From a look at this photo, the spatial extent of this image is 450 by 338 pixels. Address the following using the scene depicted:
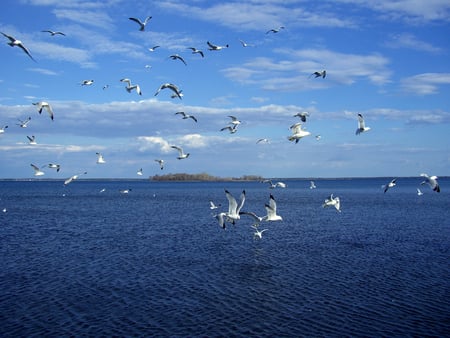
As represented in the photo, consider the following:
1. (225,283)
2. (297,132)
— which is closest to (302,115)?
(297,132)

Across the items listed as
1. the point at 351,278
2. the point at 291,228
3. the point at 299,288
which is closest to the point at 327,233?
the point at 291,228

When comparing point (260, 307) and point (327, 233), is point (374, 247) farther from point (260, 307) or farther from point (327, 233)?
point (260, 307)

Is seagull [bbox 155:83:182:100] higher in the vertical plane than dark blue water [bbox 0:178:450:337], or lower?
higher

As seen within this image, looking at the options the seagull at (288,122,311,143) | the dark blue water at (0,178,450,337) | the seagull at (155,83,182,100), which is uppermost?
the seagull at (155,83,182,100)


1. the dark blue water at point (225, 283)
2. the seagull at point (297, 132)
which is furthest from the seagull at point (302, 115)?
the dark blue water at point (225, 283)

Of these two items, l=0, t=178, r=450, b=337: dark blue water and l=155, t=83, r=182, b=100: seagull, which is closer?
l=0, t=178, r=450, b=337: dark blue water

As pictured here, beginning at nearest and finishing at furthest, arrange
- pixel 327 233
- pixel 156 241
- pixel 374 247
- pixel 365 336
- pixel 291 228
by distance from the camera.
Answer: pixel 365 336 < pixel 374 247 < pixel 156 241 < pixel 327 233 < pixel 291 228

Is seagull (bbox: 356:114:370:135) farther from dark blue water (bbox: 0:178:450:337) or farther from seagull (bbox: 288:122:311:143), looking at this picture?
dark blue water (bbox: 0:178:450:337)

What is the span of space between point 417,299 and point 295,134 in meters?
9.83

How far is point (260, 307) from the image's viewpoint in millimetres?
19922

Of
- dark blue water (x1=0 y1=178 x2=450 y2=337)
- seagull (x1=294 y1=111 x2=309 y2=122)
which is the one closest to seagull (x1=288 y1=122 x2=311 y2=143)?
seagull (x1=294 y1=111 x2=309 y2=122)

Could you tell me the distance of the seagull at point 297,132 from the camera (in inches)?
967

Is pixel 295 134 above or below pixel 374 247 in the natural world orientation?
above

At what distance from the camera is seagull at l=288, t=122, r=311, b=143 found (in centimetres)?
2456
